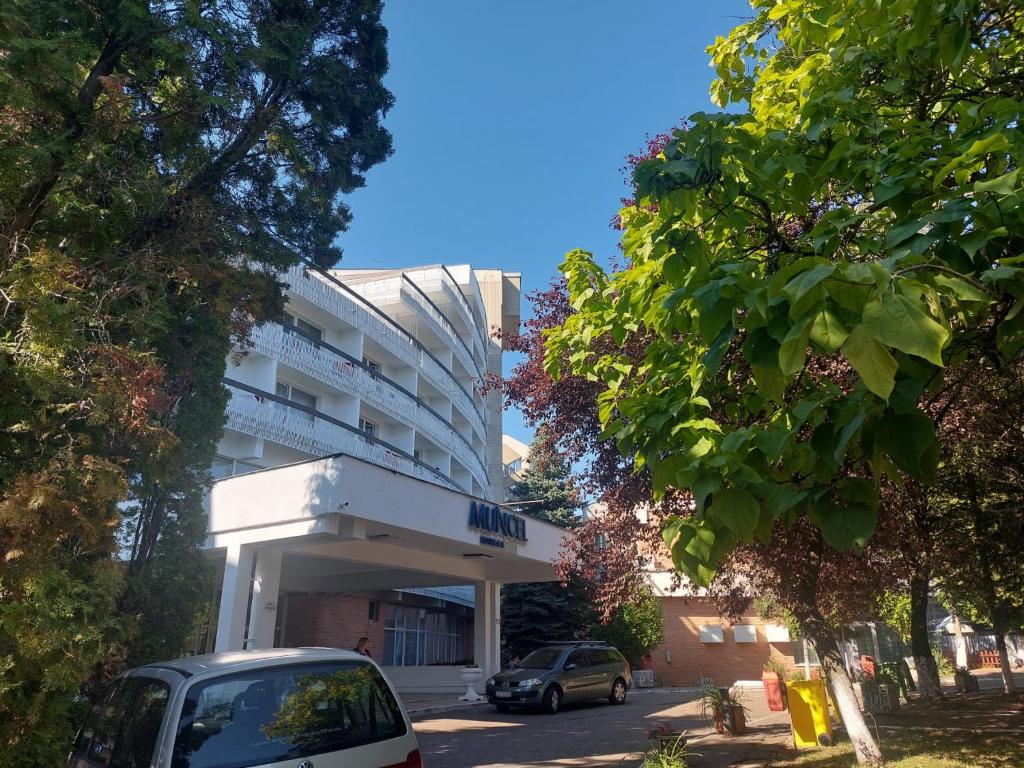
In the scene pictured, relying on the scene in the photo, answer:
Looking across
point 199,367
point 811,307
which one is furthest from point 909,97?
point 199,367

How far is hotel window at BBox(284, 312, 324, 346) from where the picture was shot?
2498 centimetres

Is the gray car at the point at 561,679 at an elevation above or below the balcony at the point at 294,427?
below

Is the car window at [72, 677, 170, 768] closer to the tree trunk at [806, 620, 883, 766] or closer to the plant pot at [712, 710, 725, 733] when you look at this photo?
the tree trunk at [806, 620, 883, 766]

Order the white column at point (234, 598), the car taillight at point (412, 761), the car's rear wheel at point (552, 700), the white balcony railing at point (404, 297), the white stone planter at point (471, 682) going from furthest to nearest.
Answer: the white balcony railing at point (404, 297) < the white stone planter at point (471, 682) < the car's rear wheel at point (552, 700) < the white column at point (234, 598) < the car taillight at point (412, 761)

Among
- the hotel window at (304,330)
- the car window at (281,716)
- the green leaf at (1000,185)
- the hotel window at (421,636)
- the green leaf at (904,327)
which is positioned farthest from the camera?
the hotel window at (421,636)

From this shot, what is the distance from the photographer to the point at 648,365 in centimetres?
454

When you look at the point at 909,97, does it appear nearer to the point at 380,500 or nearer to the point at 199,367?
the point at 199,367

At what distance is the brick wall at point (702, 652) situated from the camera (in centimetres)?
3095

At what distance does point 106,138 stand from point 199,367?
3.10m

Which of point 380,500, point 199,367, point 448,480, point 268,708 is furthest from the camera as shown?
point 448,480

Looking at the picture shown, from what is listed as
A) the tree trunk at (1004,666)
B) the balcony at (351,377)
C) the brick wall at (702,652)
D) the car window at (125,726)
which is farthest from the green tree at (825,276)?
the brick wall at (702,652)

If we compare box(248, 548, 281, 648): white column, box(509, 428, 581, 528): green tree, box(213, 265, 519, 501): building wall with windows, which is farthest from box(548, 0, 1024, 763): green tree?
box(509, 428, 581, 528): green tree

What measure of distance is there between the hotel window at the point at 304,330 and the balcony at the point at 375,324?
111cm

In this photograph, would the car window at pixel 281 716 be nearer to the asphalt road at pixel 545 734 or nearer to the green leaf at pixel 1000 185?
the green leaf at pixel 1000 185
